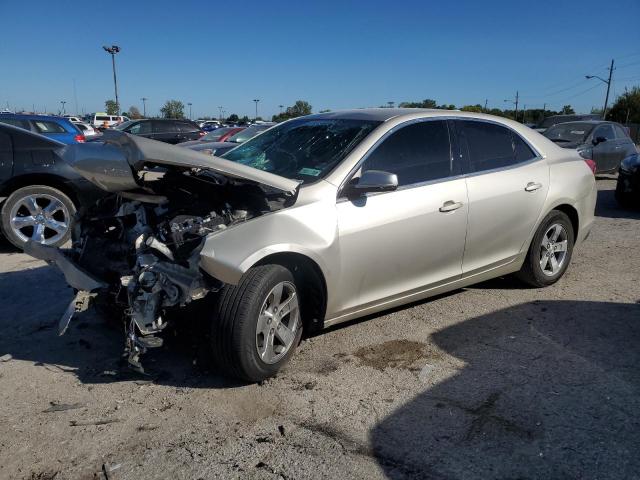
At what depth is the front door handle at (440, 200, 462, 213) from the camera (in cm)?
400

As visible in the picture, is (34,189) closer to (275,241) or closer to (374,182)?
(275,241)

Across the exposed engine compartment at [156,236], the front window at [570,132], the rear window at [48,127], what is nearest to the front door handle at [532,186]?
the exposed engine compartment at [156,236]

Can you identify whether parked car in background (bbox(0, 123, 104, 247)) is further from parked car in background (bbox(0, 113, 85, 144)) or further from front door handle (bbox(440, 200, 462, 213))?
parked car in background (bbox(0, 113, 85, 144))

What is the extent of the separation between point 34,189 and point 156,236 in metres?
3.74

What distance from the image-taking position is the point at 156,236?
127 inches

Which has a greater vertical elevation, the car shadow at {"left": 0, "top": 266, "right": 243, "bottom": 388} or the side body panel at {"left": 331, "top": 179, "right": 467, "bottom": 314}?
the side body panel at {"left": 331, "top": 179, "right": 467, "bottom": 314}

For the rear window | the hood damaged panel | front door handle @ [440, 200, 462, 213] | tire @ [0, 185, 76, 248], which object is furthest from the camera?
the rear window

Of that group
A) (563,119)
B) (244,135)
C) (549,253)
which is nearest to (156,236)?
(549,253)

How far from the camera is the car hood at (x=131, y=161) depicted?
297 cm

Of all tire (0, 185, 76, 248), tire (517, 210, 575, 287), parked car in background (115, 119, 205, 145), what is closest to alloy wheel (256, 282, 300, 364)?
tire (517, 210, 575, 287)

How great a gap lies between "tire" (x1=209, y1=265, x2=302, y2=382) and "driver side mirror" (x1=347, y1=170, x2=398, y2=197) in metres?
0.75

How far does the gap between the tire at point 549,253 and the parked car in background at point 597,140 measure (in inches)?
282

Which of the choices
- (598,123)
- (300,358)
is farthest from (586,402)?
(598,123)

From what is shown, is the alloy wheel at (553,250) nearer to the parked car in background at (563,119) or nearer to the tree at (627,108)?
the parked car in background at (563,119)
